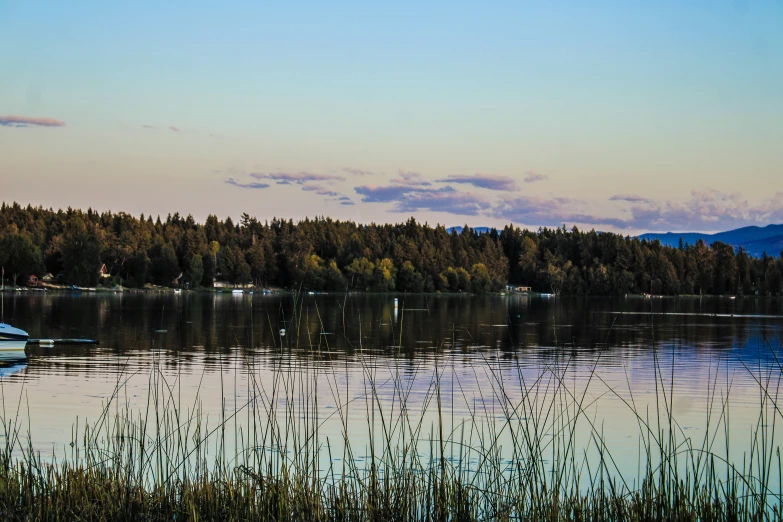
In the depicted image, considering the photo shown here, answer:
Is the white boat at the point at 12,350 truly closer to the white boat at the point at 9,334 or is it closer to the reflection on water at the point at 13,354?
the reflection on water at the point at 13,354

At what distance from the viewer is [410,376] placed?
29.5 m

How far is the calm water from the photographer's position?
1811 centimetres

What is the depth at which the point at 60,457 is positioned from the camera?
647 inches

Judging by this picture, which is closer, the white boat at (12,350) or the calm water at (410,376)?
the calm water at (410,376)

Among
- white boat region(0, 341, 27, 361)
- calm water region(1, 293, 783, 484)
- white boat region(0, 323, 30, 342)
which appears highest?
white boat region(0, 323, 30, 342)

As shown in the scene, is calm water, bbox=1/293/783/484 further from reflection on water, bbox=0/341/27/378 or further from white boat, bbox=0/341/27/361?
white boat, bbox=0/341/27/361


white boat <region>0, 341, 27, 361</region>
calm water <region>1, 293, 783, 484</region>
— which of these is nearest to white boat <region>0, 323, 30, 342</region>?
white boat <region>0, 341, 27, 361</region>

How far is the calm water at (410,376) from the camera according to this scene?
59.4 feet

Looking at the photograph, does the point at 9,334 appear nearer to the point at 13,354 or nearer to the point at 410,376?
the point at 13,354

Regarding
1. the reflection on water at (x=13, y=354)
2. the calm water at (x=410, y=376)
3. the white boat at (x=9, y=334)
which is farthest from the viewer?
the white boat at (x=9, y=334)

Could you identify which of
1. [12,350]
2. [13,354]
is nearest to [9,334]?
[12,350]

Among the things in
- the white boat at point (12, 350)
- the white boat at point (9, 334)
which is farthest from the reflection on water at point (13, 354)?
the white boat at point (9, 334)

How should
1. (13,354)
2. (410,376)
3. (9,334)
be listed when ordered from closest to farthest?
(410,376) → (9,334) → (13,354)

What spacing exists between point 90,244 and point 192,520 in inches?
6362
